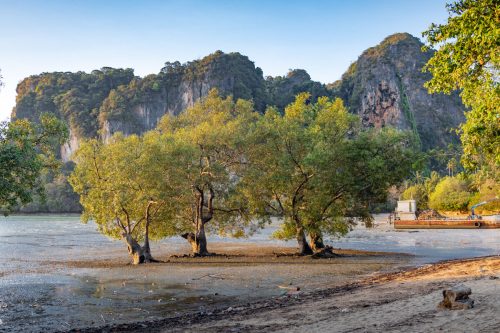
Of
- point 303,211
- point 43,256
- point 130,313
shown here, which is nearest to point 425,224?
point 303,211

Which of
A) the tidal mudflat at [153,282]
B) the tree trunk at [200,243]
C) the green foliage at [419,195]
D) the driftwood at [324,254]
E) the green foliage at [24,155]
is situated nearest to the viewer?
the green foliage at [24,155]

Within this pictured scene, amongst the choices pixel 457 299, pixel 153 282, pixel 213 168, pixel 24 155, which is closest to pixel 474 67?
pixel 457 299

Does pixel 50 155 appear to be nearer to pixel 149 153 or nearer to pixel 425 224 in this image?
pixel 149 153

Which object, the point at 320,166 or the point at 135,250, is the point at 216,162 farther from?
the point at 135,250

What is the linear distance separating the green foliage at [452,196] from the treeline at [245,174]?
6791cm

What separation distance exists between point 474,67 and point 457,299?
712cm

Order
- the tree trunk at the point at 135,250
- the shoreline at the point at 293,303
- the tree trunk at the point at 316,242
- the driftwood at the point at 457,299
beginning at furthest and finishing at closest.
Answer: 1. the tree trunk at the point at 316,242
2. the tree trunk at the point at 135,250
3. the shoreline at the point at 293,303
4. the driftwood at the point at 457,299

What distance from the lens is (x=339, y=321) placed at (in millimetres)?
11867

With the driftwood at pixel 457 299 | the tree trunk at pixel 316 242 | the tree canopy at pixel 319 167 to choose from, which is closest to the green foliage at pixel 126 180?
the tree canopy at pixel 319 167

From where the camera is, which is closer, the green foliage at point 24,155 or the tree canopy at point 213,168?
the green foliage at point 24,155

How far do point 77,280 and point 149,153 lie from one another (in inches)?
353

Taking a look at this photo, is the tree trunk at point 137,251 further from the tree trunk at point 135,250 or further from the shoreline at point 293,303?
the shoreline at point 293,303

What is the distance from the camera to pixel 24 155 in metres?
16.0

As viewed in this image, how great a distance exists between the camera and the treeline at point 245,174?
30.3 metres
